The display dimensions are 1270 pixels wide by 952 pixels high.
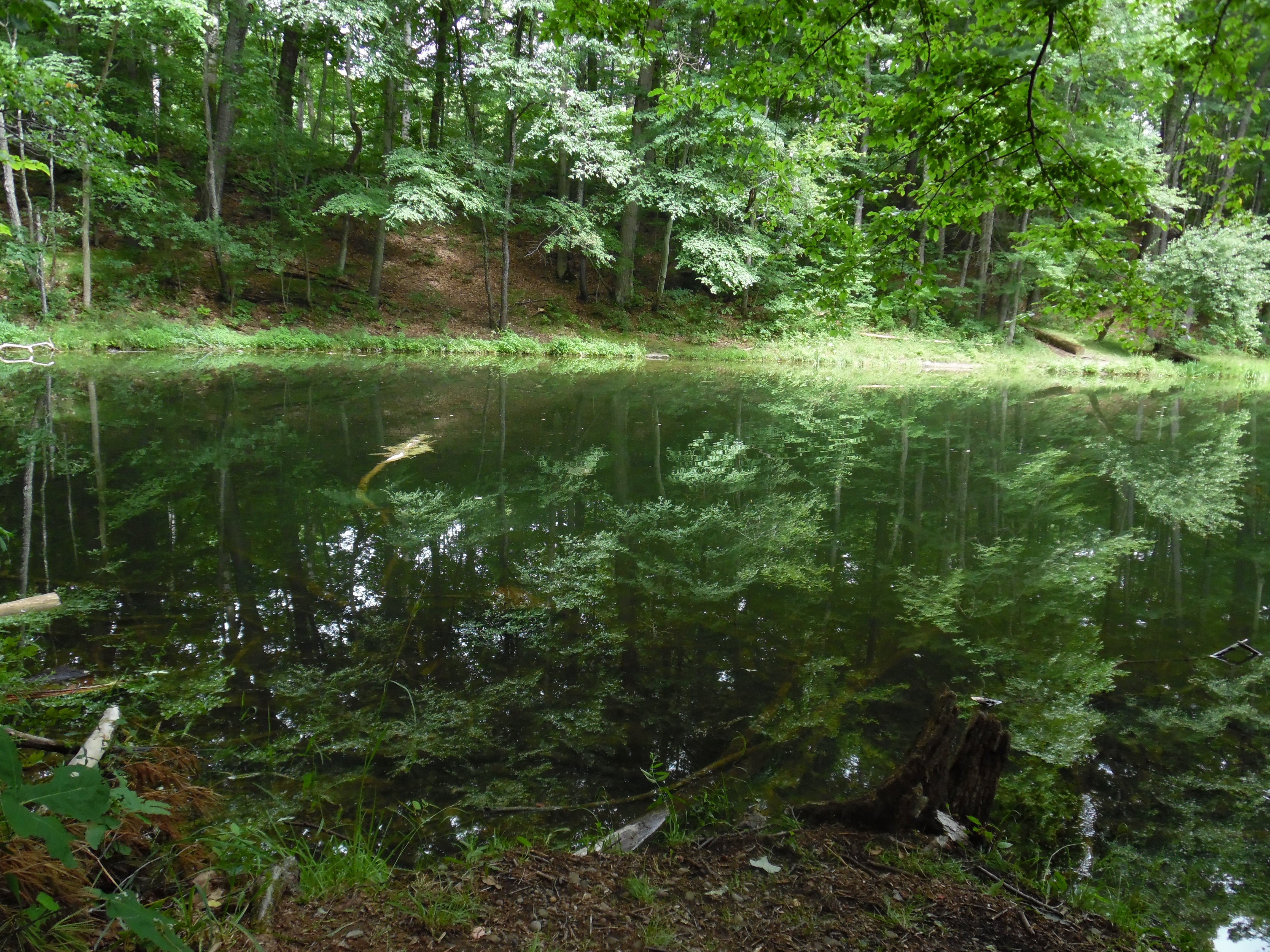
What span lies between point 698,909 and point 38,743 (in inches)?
85.9

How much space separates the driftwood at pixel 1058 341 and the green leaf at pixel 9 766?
32.0 meters

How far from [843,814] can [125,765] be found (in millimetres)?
2657

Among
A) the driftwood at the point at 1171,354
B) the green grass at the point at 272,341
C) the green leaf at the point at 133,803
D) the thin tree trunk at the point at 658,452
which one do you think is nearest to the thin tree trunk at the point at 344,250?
the green grass at the point at 272,341

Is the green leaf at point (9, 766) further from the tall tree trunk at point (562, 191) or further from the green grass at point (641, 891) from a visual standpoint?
the tall tree trunk at point (562, 191)

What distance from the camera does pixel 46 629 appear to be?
416 cm

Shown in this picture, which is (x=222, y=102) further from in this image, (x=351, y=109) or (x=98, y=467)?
(x=98, y=467)

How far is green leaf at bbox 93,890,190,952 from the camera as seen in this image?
4.35 feet

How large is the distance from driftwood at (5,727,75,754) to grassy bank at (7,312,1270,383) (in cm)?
1856

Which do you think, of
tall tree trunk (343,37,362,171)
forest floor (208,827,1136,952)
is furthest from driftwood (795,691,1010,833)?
tall tree trunk (343,37,362,171)

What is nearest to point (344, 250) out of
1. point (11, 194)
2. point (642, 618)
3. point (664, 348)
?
point (11, 194)

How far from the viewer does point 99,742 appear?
2486 millimetres

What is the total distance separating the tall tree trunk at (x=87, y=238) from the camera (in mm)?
16828

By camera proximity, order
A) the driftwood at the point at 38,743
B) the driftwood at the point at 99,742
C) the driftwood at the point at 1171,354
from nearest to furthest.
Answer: the driftwood at the point at 38,743 < the driftwood at the point at 99,742 < the driftwood at the point at 1171,354

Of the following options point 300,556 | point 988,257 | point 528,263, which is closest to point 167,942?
point 300,556
